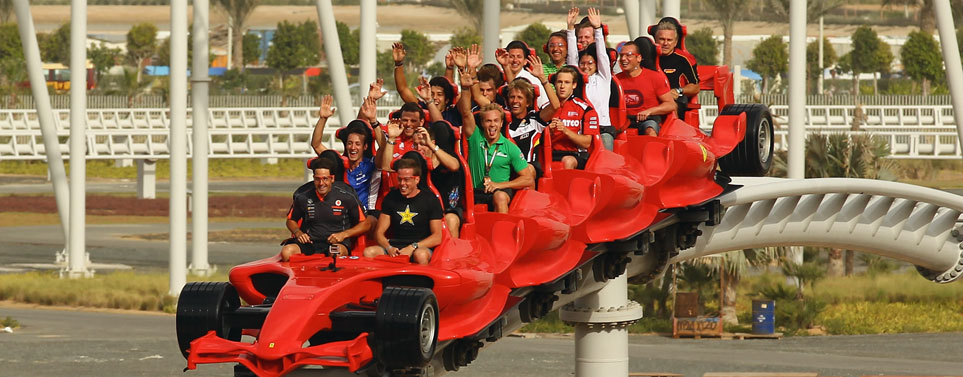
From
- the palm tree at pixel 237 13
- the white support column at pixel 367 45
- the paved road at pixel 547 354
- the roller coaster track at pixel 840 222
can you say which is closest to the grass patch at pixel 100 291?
the paved road at pixel 547 354

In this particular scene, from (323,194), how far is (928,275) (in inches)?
568

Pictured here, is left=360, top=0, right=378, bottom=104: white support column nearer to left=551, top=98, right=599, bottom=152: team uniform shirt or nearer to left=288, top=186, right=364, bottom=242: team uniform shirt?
left=551, top=98, right=599, bottom=152: team uniform shirt

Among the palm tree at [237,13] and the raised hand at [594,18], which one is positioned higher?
the palm tree at [237,13]

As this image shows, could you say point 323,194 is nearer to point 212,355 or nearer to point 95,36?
point 212,355

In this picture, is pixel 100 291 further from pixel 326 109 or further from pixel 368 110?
pixel 368 110

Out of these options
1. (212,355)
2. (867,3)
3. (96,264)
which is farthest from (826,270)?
(867,3)

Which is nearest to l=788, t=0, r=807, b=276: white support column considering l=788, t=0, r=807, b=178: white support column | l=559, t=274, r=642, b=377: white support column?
l=788, t=0, r=807, b=178: white support column

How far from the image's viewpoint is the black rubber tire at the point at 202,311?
1094cm

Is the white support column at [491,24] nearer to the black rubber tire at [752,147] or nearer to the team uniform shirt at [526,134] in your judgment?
the black rubber tire at [752,147]

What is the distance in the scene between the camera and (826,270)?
34500 millimetres

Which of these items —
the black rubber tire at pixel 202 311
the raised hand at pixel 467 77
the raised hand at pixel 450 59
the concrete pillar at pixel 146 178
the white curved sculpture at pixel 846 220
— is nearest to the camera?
the black rubber tire at pixel 202 311

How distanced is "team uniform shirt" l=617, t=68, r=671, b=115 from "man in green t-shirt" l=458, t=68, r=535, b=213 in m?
3.18

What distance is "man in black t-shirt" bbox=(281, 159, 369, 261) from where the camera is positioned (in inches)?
462

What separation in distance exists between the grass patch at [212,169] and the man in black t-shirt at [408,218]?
5784cm
